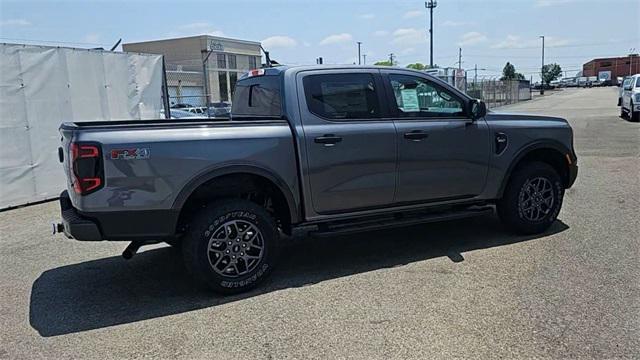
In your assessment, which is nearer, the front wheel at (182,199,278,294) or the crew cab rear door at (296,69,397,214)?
the front wheel at (182,199,278,294)

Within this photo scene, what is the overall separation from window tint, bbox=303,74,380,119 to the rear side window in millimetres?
334

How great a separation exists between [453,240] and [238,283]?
266cm

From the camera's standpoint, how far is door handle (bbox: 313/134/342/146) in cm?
470

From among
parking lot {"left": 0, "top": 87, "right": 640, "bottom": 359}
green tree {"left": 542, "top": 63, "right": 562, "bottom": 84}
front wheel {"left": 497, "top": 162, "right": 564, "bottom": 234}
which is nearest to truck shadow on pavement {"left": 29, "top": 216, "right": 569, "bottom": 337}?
parking lot {"left": 0, "top": 87, "right": 640, "bottom": 359}

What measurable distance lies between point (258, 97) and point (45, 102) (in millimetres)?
5392

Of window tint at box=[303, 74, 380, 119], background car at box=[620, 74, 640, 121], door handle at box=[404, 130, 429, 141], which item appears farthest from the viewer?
background car at box=[620, 74, 640, 121]

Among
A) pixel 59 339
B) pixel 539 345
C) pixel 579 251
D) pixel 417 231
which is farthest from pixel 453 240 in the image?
pixel 59 339

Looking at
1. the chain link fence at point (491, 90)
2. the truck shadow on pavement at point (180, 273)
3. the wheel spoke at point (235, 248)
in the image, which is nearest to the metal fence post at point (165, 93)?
the truck shadow on pavement at point (180, 273)

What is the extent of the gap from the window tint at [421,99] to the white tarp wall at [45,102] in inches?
260

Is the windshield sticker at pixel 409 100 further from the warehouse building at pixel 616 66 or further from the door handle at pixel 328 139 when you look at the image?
the warehouse building at pixel 616 66

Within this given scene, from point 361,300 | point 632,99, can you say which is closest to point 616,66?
point 632,99

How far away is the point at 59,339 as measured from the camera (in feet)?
12.2

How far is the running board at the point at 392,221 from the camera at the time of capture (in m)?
4.91

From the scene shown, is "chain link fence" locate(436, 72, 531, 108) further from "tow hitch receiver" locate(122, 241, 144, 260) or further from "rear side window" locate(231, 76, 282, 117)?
"tow hitch receiver" locate(122, 241, 144, 260)
